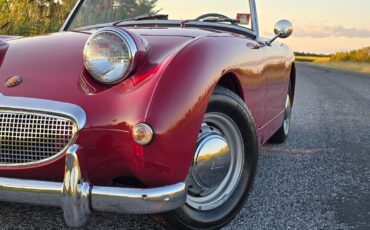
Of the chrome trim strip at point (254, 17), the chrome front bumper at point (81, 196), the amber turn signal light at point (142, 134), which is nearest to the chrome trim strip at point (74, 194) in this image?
the chrome front bumper at point (81, 196)

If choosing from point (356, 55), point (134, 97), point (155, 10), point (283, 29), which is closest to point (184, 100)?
point (134, 97)

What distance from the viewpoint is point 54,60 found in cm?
245

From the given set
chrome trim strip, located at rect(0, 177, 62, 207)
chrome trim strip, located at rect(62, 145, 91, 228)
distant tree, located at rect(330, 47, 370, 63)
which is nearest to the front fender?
chrome trim strip, located at rect(62, 145, 91, 228)

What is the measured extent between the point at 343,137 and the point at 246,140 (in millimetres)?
2971

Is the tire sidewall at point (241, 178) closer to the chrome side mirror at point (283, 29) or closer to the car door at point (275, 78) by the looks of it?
the car door at point (275, 78)

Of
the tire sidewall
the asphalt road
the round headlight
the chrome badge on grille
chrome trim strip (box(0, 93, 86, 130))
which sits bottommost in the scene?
the asphalt road

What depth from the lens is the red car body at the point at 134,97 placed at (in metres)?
2.12

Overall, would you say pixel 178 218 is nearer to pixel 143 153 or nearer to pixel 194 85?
pixel 143 153

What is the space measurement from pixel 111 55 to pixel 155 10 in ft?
5.12

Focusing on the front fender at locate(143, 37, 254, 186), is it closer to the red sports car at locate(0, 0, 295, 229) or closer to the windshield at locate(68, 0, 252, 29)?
the red sports car at locate(0, 0, 295, 229)

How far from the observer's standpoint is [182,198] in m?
2.19

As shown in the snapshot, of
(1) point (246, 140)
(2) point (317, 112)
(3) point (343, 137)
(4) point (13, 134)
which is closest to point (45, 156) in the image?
(4) point (13, 134)

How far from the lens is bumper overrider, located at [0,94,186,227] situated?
2.04 m

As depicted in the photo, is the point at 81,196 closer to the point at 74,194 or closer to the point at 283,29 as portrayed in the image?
the point at 74,194
